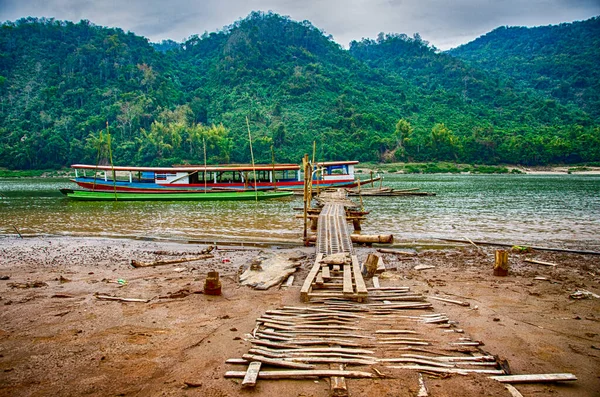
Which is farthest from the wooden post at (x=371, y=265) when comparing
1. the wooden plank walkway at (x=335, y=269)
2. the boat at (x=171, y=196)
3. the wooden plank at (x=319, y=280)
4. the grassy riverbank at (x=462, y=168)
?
the grassy riverbank at (x=462, y=168)

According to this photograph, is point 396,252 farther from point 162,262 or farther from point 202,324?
point 202,324

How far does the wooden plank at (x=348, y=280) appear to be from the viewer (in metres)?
6.08

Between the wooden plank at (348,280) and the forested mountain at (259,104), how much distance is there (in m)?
59.3

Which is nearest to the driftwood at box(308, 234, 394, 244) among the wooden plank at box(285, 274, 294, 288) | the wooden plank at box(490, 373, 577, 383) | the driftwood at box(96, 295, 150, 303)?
the wooden plank at box(285, 274, 294, 288)

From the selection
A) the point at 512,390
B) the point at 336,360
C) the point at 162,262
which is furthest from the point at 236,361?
the point at 162,262

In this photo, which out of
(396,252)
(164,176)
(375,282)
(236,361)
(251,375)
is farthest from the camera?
(164,176)

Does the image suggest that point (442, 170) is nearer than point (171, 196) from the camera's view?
No

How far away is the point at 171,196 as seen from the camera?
28219 mm

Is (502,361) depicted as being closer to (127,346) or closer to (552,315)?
(552,315)

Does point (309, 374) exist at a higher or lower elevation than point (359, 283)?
lower

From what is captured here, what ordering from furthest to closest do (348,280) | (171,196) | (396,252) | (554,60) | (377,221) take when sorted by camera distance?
1. (554,60)
2. (171,196)
3. (377,221)
4. (396,252)
5. (348,280)

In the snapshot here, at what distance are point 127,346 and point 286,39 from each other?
13230 cm

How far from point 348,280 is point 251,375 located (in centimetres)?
305

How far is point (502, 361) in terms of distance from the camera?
4234 mm
